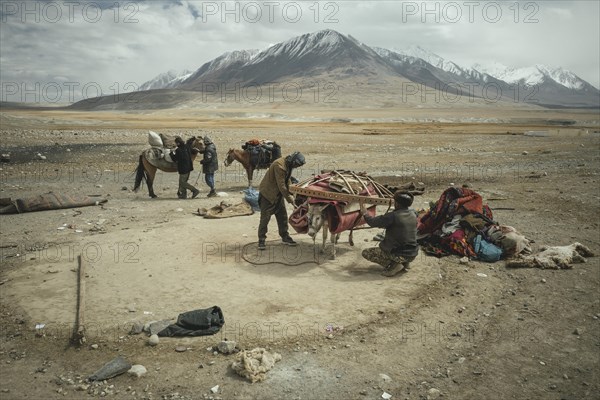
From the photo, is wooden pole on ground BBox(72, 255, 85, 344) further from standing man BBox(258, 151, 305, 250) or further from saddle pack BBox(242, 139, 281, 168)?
saddle pack BBox(242, 139, 281, 168)

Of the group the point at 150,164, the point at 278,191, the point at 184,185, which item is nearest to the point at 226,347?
the point at 278,191

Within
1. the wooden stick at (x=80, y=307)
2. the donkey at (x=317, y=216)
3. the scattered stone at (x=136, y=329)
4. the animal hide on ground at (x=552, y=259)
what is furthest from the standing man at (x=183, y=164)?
the animal hide on ground at (x=552, y=259)

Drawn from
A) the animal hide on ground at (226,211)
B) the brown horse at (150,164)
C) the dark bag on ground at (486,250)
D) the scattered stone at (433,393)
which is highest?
the brown horse at (150,164)

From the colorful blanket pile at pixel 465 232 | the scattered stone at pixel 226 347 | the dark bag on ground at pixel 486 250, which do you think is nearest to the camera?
the scattered stone at pixel 226 347

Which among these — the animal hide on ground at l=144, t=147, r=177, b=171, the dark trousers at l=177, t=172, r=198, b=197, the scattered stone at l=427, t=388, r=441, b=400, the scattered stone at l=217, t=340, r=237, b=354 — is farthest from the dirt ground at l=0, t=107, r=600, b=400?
the animal hide on ground at l=144, t=147, r=177, b=171

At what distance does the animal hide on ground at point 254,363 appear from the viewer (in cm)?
467

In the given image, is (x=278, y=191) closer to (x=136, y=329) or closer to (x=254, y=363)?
(x=136, y=329)

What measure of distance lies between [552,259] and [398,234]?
3081mm

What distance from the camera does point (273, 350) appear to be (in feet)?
17.1

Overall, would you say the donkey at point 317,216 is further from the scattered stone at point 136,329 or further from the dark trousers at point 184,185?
the dark trousers at point 184,185

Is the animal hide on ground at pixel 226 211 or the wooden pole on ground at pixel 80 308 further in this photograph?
the animal hide on ground at pixel 226 211

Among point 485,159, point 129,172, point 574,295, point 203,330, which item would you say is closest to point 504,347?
point 574,295

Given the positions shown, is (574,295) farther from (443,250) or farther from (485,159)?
(485,159)

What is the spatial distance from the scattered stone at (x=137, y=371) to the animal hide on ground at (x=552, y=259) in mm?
6201
